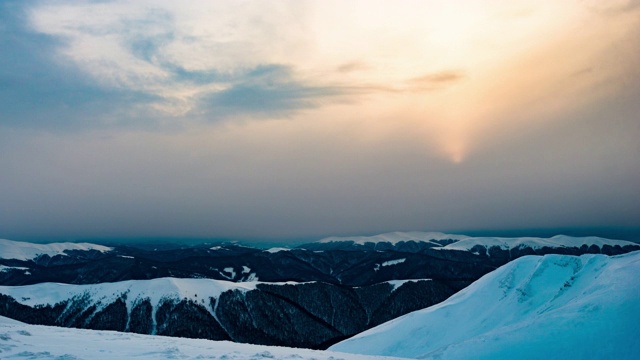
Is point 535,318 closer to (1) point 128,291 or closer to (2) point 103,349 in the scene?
(2) point 103,349

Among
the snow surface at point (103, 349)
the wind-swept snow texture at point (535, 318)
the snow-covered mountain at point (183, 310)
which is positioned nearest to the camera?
the snow surface at point (103, 349)

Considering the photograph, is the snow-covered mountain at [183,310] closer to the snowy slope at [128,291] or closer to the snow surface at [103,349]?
the snowy slope at [128,291]

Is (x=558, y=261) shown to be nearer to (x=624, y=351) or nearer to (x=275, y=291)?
(x=624, y=351)

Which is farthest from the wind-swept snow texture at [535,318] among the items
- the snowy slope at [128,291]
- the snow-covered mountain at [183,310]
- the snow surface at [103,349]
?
the snowy slope at [128,291]

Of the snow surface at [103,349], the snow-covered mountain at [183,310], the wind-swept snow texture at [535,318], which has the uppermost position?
the snow surface at [103,349]

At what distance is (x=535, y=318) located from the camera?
37.2 metres

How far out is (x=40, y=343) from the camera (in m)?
15.6

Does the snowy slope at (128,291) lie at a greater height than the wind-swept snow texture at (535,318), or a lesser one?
lesser

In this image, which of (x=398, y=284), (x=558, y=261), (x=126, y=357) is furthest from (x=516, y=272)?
(x=398, y=284)

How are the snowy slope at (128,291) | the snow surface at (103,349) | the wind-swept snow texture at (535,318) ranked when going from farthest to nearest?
the snowy slope at (128,291), the wind-swept snow texture at (535,318), the snow surface at (103,349)

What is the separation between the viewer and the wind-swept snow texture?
3042 cm

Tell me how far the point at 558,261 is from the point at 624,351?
38.9 meters

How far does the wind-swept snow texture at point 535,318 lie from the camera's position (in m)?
30.4

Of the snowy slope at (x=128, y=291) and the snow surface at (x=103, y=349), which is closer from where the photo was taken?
the snow surface at (x=103, y=349)
